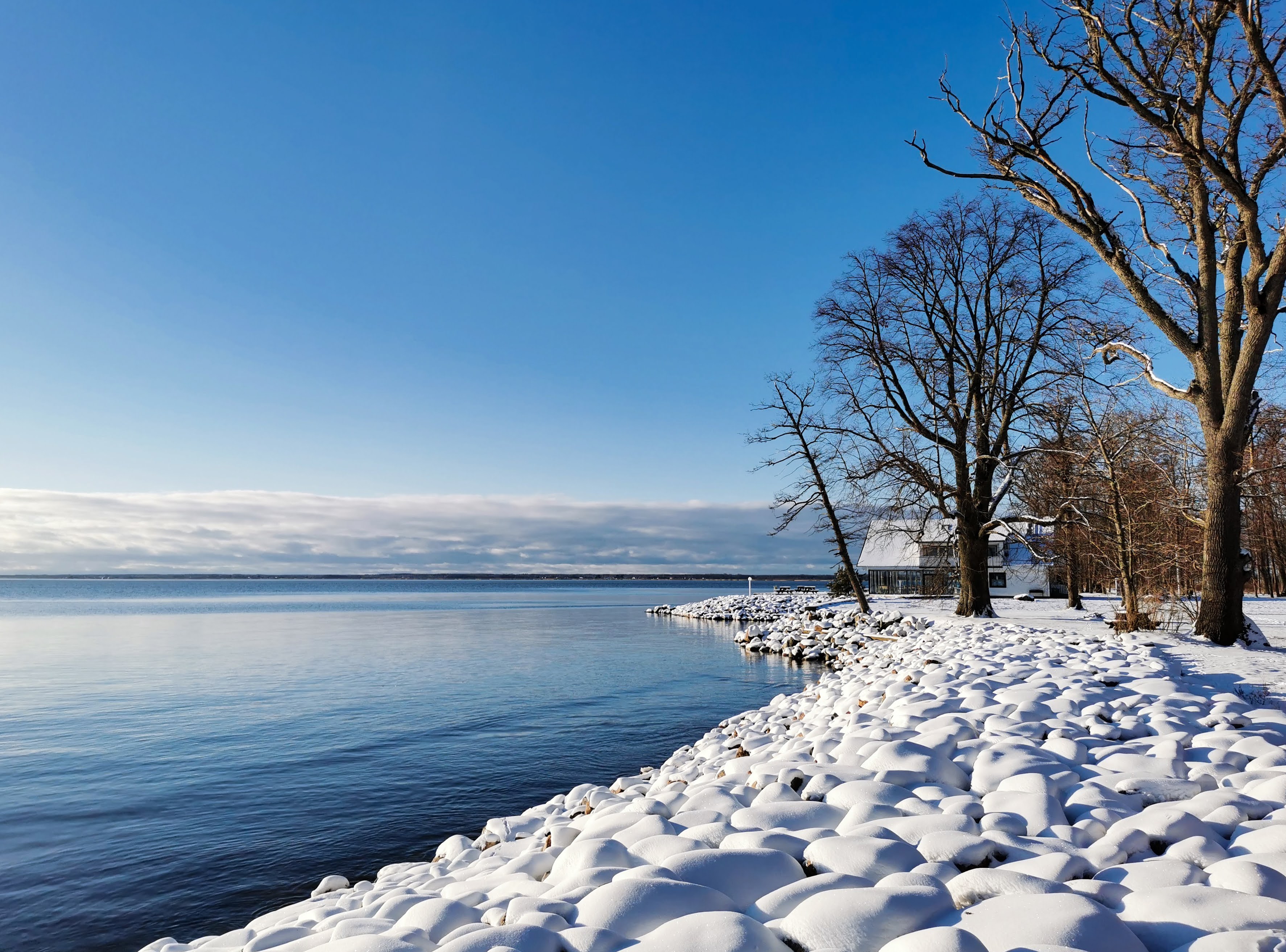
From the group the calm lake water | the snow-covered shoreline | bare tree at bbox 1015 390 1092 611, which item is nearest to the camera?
the snow-covered shoreline

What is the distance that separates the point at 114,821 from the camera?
22.9 feet

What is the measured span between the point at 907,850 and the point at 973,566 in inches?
614

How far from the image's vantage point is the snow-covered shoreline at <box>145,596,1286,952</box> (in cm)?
245

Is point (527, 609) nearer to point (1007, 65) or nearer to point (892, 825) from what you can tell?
point (1007, 65)

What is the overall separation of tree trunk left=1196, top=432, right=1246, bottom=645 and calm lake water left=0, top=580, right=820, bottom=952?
6456 millimetres

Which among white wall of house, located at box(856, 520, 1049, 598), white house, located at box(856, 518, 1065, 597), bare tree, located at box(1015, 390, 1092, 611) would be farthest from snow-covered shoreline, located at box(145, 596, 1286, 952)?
white wall of house, located at box(856, 520, 1049, 598)

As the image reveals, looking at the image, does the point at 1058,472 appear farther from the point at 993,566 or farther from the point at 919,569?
the point at 993,566

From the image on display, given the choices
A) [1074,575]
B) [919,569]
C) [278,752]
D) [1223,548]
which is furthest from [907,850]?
[919,569]

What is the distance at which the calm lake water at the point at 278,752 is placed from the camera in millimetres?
5590

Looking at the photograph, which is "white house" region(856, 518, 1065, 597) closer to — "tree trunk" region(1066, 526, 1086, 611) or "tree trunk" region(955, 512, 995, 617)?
"tree trunk" region(1066, 526, 1086, 611)

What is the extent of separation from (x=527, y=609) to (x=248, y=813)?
37.7m

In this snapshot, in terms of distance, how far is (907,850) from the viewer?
10.3ft

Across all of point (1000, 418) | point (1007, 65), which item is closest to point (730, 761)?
point (1007, 65)

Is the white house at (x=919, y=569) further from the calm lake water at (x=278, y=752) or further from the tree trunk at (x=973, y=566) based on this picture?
the calm lake water at (x=278, y=752)
